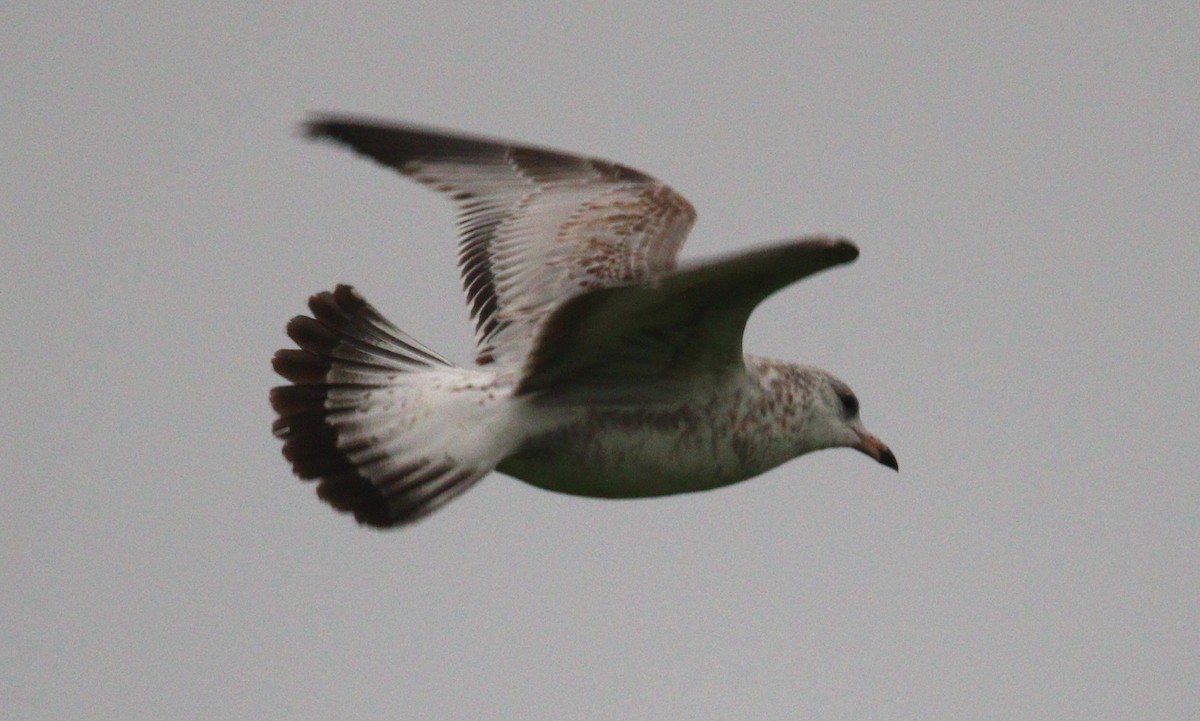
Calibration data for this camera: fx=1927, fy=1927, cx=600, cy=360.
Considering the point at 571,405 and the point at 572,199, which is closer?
the point at 571,405

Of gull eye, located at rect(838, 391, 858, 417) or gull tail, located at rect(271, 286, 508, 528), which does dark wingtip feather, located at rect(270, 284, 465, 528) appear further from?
gull eye, located at rect(838, 391, 858, 417)

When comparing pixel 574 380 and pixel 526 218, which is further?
pixel 526 218

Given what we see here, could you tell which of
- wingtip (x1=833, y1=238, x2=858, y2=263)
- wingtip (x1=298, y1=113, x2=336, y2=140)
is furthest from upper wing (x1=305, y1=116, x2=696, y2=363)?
wingtip (x1=833, y1=238, x2=858, y2=263)

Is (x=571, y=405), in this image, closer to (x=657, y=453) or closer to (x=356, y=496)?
(x=657, y=453)

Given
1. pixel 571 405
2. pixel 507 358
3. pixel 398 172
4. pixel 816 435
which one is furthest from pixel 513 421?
pixel 398 172

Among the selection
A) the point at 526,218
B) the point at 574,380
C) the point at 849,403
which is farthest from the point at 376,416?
the point at 849,403

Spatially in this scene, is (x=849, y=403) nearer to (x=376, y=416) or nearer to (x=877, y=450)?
(x=877, y=450)
